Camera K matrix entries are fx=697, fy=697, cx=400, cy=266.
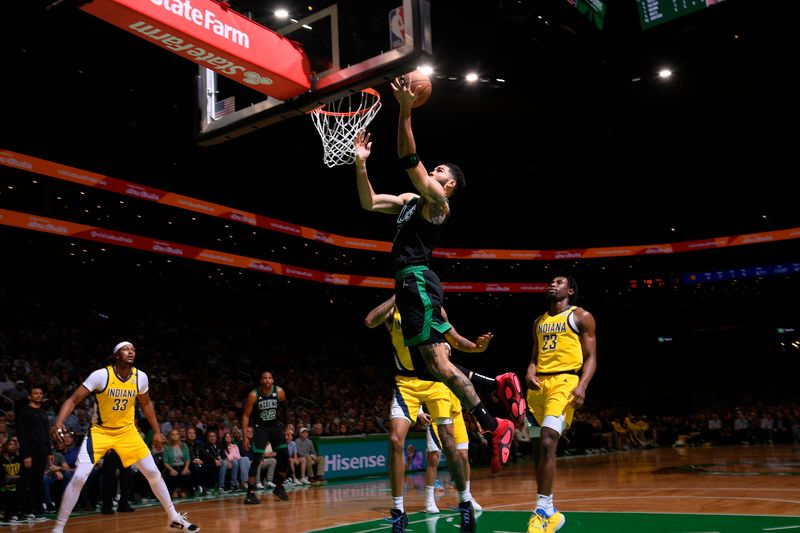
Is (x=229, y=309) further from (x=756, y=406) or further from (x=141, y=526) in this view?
(x=756, y=406)

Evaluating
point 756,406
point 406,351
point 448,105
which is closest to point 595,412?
point 756,406

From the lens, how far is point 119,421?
748 centimetres

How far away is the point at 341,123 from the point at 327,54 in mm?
1521

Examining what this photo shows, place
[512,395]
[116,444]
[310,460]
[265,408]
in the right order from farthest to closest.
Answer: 1. [310,460]
2. [265,408]
3. [116,444]
4. [512,395]

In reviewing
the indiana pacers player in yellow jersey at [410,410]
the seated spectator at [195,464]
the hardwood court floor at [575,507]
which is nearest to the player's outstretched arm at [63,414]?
the hardwood court floor at [575,507]

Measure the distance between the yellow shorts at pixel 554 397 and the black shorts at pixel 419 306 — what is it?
1.87 m

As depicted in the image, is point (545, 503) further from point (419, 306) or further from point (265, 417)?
point (265, 417)

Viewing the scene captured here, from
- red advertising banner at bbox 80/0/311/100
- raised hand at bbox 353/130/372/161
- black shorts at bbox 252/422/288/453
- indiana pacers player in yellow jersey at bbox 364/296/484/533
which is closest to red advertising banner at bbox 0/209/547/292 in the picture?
black shorts at bbox 252/422/288/453

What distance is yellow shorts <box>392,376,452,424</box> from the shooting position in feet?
22.7

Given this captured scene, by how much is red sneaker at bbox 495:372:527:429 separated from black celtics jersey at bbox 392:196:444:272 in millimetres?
1294

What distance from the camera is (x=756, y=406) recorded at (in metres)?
30.1

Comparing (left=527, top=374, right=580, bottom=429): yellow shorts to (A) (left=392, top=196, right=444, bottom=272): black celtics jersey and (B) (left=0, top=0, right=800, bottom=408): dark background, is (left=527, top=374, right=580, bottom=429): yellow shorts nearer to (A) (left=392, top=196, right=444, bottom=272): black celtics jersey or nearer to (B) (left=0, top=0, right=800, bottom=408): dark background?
(A) (left=392, top=196, right=444, bottom=272): black celtics jersey

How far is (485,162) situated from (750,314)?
17.5 m

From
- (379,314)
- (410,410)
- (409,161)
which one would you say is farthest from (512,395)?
(409,161)
